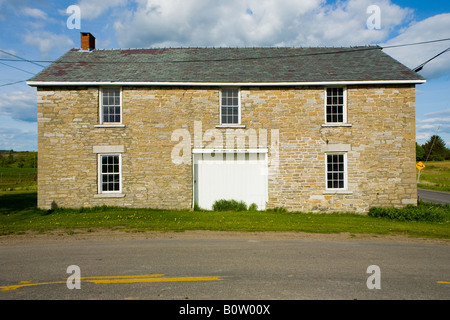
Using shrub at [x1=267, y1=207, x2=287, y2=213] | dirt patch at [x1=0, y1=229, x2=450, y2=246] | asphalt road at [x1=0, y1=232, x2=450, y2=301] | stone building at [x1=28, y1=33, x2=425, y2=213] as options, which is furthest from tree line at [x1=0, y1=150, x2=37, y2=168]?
asphalt road at [x1=0, y1=232, x2=450, y2=301]

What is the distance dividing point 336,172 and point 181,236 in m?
8.53

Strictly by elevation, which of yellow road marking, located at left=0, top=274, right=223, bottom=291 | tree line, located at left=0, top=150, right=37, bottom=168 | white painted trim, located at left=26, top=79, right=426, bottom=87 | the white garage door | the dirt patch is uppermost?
white painted trim, located at left=26, top=79, right=426, bottom=87

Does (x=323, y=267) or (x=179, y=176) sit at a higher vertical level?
(x=179, y=176)

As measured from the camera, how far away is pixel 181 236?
9.22m

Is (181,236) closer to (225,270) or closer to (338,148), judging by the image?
(225,270)

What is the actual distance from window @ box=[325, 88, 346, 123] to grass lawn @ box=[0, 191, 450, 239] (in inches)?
Answer: 175

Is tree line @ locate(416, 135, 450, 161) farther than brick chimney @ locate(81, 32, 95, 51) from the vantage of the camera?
Yes

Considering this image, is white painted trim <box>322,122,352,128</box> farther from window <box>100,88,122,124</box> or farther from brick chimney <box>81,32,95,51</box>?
brick chimney <box>81,32,95,51</box>

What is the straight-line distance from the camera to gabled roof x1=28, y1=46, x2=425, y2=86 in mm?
14320

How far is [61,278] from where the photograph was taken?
17.9 feet

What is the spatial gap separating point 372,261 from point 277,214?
23.3ft

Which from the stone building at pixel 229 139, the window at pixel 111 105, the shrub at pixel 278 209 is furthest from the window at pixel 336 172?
the window at pixel 111 105
